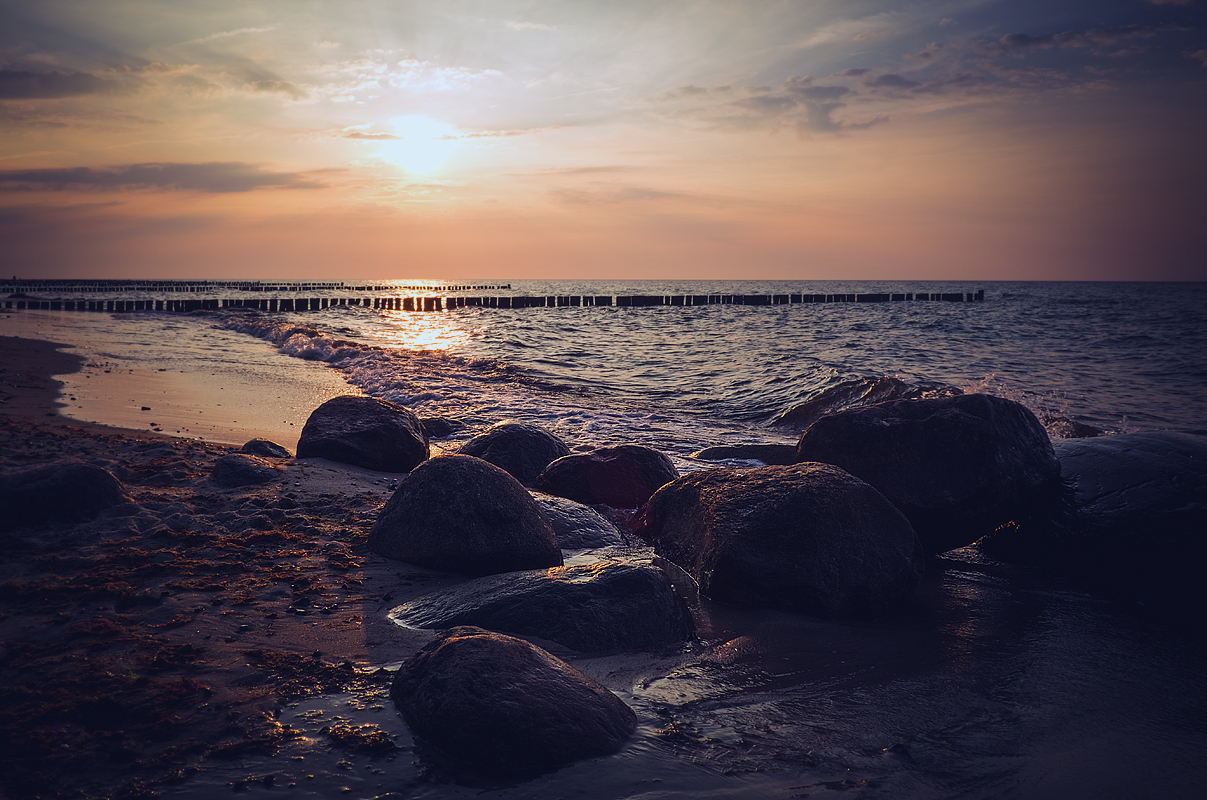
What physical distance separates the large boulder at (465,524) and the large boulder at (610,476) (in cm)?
148

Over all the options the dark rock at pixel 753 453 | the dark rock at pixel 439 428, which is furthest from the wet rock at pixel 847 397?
the dark rock at pixel 439 428

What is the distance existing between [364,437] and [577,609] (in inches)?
168

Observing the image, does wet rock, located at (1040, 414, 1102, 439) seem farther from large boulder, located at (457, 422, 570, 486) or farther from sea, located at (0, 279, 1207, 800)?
large boulder, located at (457, 422, 570, 486)

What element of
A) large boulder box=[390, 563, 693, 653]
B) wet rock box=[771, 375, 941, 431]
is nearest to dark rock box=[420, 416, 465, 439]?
wet rock box=[771, 375, 941, 431]

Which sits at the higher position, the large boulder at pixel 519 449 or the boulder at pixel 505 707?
the large boulder at pixel 519 449

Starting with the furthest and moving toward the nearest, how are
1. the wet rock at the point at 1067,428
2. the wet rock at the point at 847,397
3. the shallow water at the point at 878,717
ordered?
the wet rock at the point at 847,397 < the wet rock at the point at 1067,428 < the shallow water at the point at 878,717

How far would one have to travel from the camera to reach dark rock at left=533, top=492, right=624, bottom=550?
16.7 ft

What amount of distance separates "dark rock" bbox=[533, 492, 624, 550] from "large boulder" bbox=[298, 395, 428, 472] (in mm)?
2222

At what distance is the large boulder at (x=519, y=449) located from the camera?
22.0 feet

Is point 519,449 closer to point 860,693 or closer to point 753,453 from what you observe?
point 753,453

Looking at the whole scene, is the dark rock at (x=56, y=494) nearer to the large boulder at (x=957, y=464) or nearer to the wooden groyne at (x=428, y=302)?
the large boulder at (x=957, y=464)

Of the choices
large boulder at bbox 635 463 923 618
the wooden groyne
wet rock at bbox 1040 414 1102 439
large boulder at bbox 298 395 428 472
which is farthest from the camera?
the wooden groyne

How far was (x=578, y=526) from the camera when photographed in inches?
206

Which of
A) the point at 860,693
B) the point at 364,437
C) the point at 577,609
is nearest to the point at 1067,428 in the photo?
the point at 860,693
